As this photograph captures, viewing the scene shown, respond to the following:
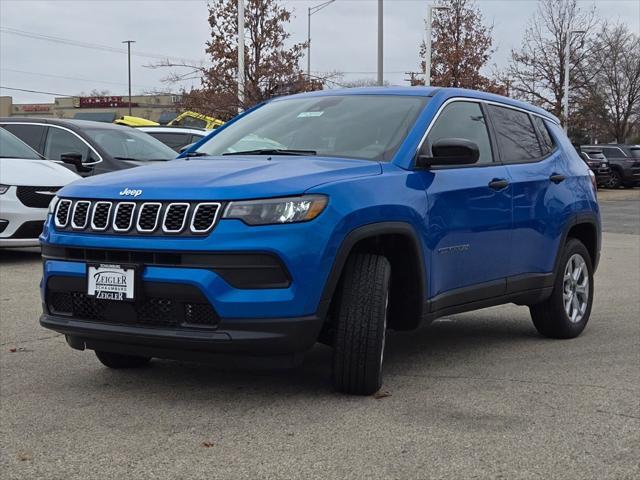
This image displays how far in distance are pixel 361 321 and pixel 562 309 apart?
8.42 ft

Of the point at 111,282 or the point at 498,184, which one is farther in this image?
the point at 498,184

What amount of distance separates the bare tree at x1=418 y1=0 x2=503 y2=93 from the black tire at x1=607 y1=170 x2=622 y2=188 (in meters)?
6.36

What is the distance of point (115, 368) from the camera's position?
5562mm

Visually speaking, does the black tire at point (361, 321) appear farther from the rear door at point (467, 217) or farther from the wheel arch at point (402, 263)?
the rear door at point (467, 217)

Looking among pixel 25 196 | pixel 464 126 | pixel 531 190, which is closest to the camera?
pixel 464 126

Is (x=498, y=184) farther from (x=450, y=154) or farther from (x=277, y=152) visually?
(x=277, y=152)

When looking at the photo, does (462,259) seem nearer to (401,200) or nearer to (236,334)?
(401,200)

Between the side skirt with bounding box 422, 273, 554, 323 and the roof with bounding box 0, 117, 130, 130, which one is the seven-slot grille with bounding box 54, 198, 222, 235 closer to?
the side skirt with bounding box 422, 273, 554, 323

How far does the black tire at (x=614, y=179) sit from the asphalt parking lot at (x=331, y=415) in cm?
3417

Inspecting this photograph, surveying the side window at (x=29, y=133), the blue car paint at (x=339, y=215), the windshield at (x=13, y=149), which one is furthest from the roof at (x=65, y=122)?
the blue car paint at (x=339, y=215)

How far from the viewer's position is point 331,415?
4.54 m

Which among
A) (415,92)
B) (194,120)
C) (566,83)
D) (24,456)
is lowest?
(24,456)

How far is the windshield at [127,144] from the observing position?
12.4 m

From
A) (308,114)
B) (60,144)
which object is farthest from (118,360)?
(60,144)
